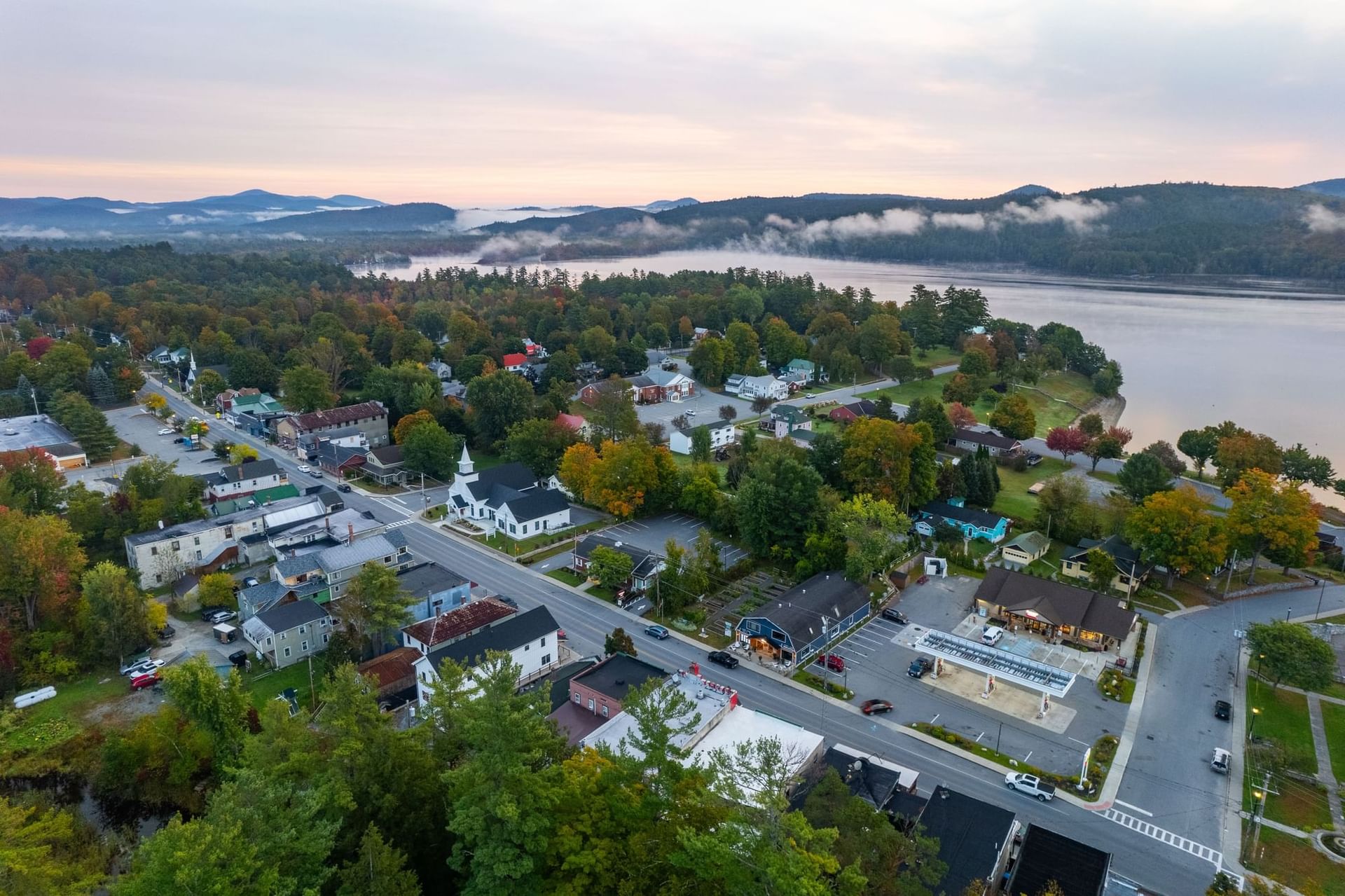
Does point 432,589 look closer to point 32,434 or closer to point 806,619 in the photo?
point 806,619

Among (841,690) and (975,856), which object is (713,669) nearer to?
(841,690)

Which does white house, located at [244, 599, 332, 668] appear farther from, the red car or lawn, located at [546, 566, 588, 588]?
the red car

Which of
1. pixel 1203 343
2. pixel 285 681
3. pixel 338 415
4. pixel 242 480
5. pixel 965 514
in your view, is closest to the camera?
pixel 285 681

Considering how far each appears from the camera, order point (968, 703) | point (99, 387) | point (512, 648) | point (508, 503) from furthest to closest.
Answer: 1. point (99, 387)
2. point (508, 503)
3. point (512, 648)
4. point (968, 703)

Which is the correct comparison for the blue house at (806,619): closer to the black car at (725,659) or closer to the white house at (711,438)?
the black car at (725,659)

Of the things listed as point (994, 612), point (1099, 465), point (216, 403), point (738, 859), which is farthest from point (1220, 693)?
point (216, 403)

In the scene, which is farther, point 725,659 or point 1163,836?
point 725,659

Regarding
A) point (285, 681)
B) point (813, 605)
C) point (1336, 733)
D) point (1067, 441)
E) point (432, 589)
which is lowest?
point (285, 681)

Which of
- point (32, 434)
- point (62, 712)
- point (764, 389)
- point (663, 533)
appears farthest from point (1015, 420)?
point (32, 434)

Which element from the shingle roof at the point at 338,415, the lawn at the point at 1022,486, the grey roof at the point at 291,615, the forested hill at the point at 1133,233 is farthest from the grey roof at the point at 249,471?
the forested hill at the point at 1133,233
